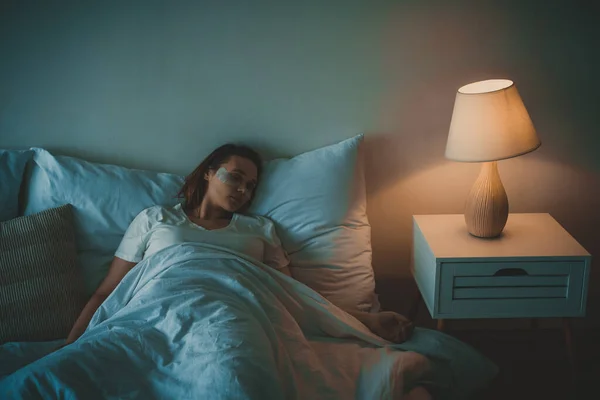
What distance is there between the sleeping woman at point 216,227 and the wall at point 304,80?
0.17 metres

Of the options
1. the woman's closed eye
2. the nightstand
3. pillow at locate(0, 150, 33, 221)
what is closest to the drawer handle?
the nightstand

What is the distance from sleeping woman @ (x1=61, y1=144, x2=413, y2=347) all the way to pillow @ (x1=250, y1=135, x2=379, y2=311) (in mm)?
64

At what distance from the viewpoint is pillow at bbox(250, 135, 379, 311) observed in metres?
2.09

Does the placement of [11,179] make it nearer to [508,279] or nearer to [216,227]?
[216,227]

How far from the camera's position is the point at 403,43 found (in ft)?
7.06

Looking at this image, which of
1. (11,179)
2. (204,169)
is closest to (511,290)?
(204,169)

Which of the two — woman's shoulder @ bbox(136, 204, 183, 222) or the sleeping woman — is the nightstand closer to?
the sleeping woman

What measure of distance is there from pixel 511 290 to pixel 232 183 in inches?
38.4

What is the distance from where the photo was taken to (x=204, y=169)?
2.14 m

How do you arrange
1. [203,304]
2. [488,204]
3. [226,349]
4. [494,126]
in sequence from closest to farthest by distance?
[226,349] < [203,304] < [494,126] < [488,204]

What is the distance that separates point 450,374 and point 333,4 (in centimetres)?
129

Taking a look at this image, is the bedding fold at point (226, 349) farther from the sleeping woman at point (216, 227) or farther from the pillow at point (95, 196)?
the pillow at point (95, 196)

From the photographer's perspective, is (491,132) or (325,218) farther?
(325,218)

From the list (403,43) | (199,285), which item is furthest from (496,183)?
(199,285)
